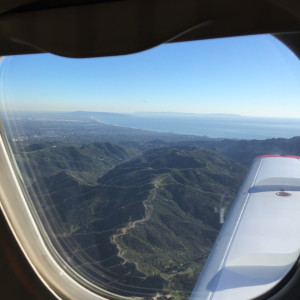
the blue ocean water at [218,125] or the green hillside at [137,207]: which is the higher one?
the blue ocean water at [218,125]

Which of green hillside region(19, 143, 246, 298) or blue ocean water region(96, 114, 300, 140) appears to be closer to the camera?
blue ocean water region(96, 114, 300, 140)

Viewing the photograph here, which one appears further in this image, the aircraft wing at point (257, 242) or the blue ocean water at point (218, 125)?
the aircraft wing at point (257, 242)

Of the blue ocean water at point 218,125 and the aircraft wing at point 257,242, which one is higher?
the blue ocean water at point 218,125

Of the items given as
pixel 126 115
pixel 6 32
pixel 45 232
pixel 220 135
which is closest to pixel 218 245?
pixel 220 135

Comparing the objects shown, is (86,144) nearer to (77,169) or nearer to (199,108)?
(77,169)
